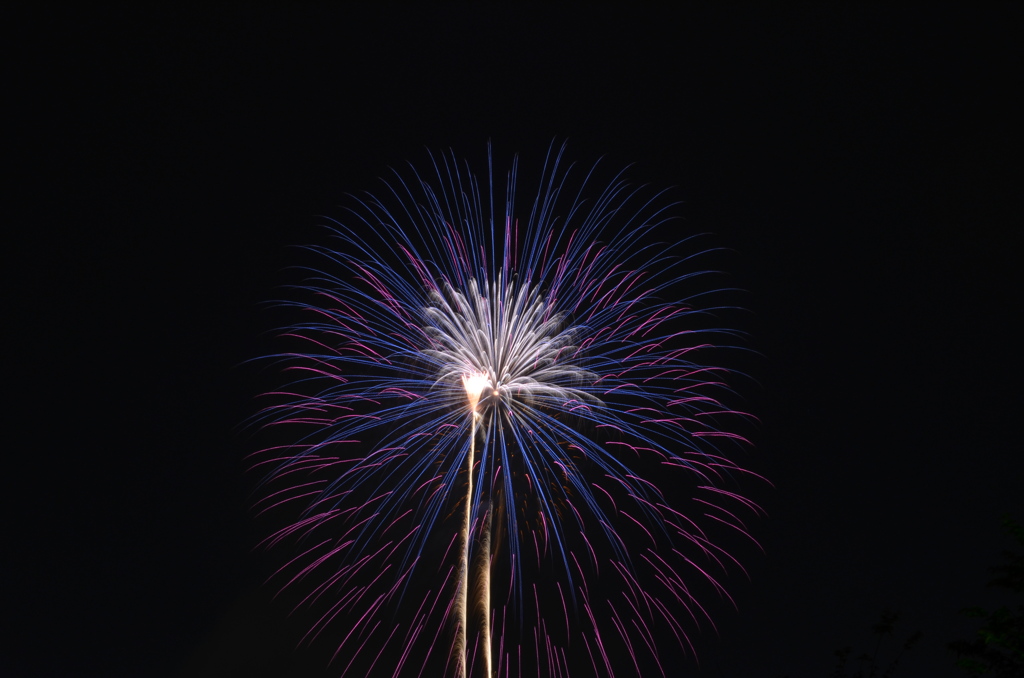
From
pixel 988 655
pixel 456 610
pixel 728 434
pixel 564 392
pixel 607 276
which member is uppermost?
pixel 607 276

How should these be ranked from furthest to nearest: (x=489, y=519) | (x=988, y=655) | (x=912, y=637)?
(x=489, y=519)
(x=912, y=637)
(x=988, y=655)

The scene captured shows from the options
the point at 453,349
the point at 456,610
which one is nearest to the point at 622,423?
the point at 453,349

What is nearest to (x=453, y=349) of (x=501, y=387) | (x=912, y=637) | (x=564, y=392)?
(x=501, y=387)

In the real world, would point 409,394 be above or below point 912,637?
above

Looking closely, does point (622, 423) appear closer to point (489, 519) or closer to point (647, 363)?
point (647, 363)

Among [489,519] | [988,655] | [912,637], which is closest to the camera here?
[988,655]

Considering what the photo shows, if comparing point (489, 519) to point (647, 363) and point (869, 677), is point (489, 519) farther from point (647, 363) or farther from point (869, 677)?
point (869, 677)

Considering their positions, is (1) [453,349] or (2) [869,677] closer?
(2) [869,677]

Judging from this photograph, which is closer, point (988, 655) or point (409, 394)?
point (988, 655)

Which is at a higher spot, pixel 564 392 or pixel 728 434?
pixel 564 392
